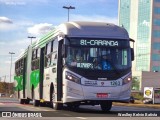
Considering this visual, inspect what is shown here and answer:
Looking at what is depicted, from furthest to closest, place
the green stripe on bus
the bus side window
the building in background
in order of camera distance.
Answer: the building in background, the green stripe on bus, the bus side window

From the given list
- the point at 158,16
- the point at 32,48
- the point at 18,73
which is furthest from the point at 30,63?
the point at 158,16

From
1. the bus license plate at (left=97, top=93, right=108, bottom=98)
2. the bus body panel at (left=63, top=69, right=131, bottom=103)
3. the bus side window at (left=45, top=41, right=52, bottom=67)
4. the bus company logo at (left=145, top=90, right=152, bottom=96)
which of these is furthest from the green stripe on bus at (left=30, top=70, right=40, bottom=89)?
the bus company logo at (left=145, top=90, right=152, bottom=96)

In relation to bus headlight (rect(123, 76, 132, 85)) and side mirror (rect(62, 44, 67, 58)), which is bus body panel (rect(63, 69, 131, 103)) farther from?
side mirror (rect(62, 44, 67, 58))

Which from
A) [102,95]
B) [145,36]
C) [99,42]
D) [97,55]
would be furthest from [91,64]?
[145,36]

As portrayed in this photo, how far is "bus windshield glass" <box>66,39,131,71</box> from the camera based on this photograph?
20.0 meters

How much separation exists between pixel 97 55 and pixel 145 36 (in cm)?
11843

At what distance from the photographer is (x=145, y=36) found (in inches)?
5394

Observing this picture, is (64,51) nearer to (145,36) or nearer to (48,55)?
(48,55)

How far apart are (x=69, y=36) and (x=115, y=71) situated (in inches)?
96.6

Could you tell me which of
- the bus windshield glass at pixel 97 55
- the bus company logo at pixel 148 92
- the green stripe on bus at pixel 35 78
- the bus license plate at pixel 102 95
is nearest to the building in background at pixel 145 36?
the bus company logo at pixel 148 92

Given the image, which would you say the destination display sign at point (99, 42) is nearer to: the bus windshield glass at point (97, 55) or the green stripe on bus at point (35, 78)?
the bus windshield glass at point (97, 55)

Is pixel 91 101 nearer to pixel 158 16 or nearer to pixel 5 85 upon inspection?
pixel 158 16

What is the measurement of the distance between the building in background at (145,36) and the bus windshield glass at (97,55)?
11374cm

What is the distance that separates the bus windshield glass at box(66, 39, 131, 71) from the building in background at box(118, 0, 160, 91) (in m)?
114
